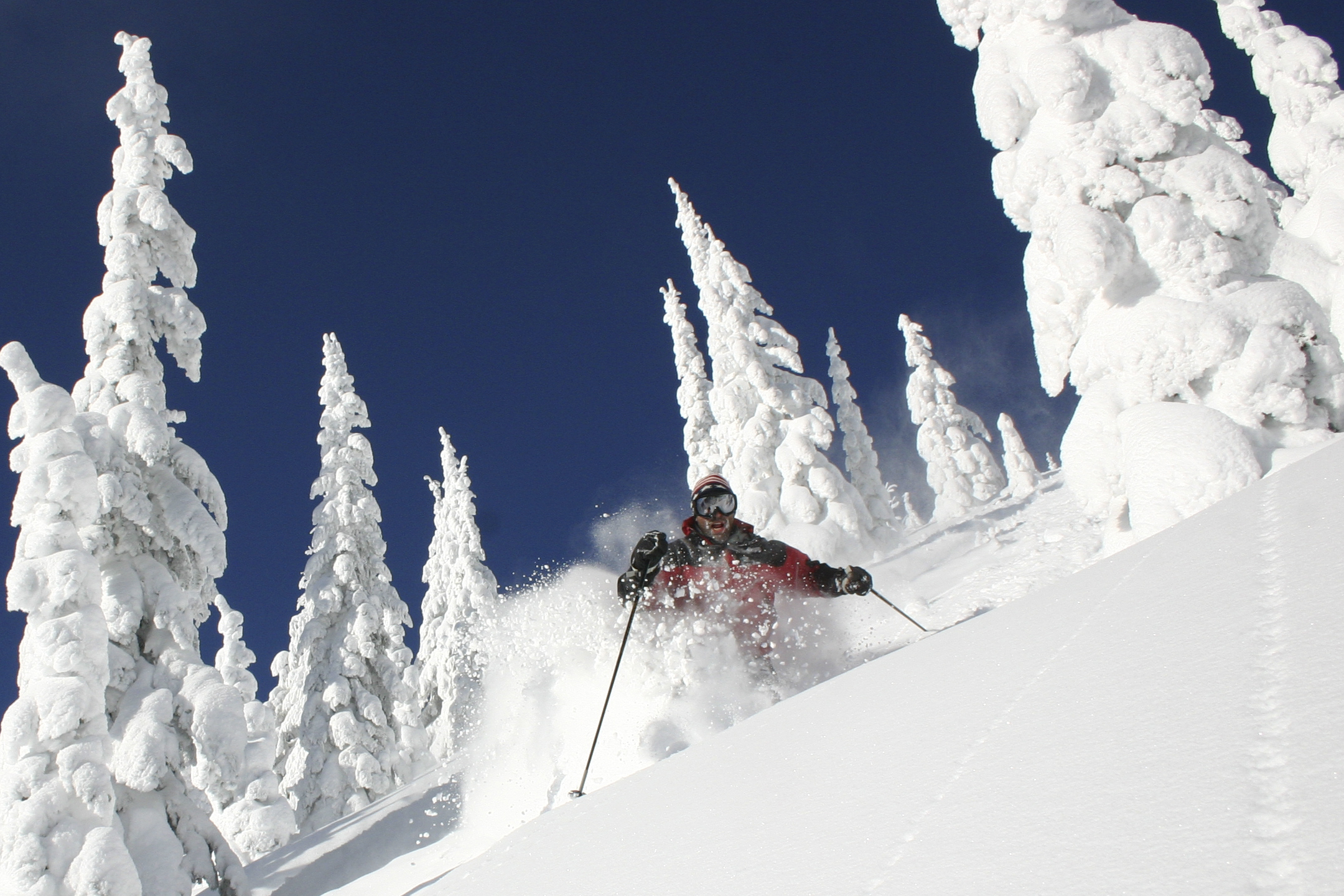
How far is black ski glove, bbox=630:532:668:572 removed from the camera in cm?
766

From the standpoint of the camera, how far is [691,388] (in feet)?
96.4

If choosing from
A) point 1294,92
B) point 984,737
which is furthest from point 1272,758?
point 1294,92

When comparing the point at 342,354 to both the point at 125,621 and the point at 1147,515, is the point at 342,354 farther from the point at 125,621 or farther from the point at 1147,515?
the point at 1147,515

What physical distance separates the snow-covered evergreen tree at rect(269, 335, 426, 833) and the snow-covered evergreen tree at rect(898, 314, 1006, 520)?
28489mm

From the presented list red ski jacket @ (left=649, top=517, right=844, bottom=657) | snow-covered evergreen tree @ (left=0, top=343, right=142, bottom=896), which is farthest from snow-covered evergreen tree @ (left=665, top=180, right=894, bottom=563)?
snow-covered evergreen tree @ (left=0, top=343, right=142, bottom=896)

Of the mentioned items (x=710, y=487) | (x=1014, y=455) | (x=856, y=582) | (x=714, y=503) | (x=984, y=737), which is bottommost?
(x=1014, y=455)

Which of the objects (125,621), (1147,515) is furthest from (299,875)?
(1147,515)

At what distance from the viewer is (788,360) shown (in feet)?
78.9

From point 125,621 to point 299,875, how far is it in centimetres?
491

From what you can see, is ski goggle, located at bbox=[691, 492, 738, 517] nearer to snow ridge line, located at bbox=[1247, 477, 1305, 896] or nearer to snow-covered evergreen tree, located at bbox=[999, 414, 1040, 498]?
snow ridge line, located at bbox=[1247, 477, 1305, 896]

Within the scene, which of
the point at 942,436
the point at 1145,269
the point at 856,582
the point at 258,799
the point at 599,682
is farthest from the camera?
the point at 942,436

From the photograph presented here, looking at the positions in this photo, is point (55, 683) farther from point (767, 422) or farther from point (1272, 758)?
point (767, 422)

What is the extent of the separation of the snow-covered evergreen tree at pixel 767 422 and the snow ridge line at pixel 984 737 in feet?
56.4

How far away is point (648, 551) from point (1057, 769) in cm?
596
